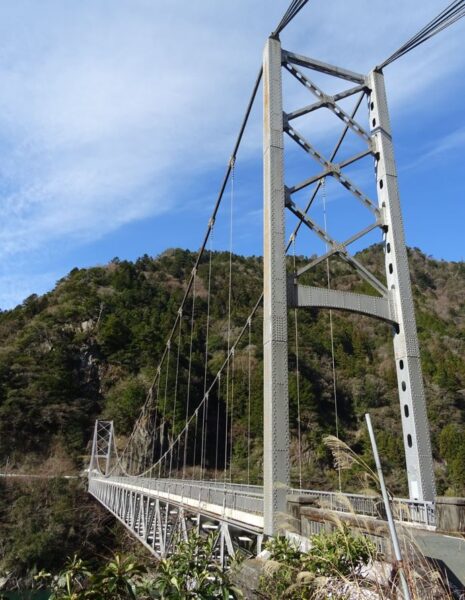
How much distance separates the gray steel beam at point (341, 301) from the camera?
734 centimetres

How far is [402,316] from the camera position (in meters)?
7.89

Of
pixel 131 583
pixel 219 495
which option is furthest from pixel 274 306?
pixel 131 583

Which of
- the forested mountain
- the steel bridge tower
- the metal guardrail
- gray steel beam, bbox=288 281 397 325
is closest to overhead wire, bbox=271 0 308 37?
the steel bridge tower

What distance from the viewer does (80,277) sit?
6256cm

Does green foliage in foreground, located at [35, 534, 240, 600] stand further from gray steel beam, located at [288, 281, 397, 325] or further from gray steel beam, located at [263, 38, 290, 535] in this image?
gray steel beam, located at [288, 281, 397, 325]

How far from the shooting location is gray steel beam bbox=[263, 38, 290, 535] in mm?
6266

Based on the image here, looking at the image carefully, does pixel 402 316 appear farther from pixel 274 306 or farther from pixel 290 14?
pixel 290 14

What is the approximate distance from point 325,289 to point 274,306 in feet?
4.19

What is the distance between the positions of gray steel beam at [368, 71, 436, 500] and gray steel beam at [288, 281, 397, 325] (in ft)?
0.64

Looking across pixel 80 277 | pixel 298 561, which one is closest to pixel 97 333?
pixel 80 277

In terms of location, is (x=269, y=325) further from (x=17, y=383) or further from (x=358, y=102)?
(x=17, y=383)

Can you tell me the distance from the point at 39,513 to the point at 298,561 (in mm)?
32105

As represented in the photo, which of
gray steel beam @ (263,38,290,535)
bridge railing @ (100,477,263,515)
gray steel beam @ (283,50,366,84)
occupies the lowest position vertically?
bridge railing @ (100,477,263,515)

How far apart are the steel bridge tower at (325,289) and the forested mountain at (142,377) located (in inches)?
939
